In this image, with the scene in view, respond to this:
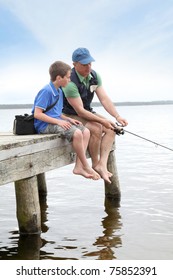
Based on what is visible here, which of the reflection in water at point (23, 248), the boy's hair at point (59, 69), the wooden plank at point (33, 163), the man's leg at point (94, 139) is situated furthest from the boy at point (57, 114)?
the reflection in water at point (23, 248)

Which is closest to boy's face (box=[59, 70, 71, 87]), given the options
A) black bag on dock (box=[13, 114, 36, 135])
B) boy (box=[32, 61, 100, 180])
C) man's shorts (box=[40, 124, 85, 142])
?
boy (box=[32, 61, 100, 180])

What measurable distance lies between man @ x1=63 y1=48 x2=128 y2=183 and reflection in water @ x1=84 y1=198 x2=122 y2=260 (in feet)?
2.60

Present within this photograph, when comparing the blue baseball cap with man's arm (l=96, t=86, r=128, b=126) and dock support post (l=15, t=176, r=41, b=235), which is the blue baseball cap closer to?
man's arm (l=96, t=86, r=128, b=126)

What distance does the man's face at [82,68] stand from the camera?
25.9 ft

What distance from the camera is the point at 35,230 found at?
24.6 ft

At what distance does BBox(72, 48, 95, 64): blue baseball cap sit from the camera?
7.80 m

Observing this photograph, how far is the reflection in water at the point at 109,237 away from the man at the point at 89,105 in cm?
79

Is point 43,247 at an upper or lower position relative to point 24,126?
lower

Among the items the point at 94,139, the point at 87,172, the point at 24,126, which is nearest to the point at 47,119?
the point at 24,126

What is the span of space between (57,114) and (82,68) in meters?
0.85

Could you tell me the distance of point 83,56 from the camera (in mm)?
7816

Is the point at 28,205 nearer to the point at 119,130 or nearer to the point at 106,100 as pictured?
the point at 119,130

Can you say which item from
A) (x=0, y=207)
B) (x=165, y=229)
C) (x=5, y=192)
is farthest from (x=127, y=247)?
(x=5, y=192)

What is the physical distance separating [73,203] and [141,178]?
13.2 feet
